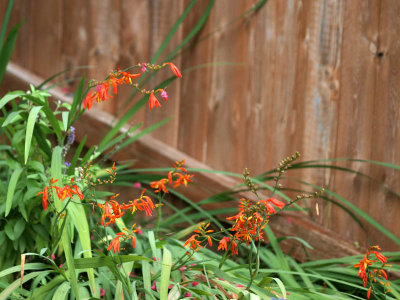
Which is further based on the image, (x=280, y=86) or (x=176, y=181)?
(x=280, y=86)

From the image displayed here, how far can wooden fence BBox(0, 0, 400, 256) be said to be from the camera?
1951 mm

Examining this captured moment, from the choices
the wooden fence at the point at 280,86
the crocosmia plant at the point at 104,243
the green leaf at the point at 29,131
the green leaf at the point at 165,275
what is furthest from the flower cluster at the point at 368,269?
the green leaf at the point at 29,131

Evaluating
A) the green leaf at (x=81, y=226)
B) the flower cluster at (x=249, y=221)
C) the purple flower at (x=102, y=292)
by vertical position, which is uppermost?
the flower cluster at (x=249, y=221)

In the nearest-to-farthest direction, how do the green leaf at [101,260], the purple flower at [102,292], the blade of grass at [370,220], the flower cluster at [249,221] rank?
1. the flower cluster at [249,221]
2. the green leaf at [101,260]
3. the purple flower at [102,292]
4. the blade of grass at [370,220]

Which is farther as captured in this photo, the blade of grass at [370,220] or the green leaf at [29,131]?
the blade of grass at [370,220]

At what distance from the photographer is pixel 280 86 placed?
2.18 m

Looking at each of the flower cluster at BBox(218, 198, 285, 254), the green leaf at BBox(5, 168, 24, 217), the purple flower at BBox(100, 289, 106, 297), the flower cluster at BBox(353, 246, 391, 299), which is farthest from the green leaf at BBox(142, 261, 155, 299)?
the flower cluster at BBox(353, 246, 391, 299)

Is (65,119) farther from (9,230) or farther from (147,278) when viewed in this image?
(147,278)

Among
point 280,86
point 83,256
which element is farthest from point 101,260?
point 280,86

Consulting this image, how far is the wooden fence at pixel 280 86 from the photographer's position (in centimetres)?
195

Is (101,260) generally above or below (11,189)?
below

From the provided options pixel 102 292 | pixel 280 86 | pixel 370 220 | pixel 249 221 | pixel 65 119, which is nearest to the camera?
pixel 249 221

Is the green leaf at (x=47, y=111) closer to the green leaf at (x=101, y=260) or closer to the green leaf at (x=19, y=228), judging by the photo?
the green leaf at (x=19, y=228)

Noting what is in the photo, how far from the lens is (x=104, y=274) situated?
1546 millimetres
